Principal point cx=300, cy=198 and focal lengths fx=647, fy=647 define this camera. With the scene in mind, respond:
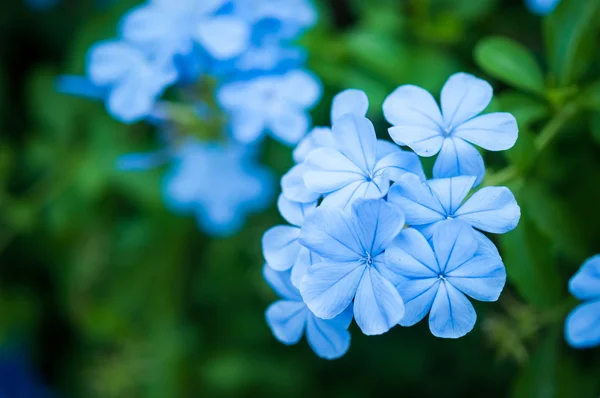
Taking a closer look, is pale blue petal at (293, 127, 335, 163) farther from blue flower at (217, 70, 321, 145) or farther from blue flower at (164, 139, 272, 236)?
blue flower at (164, 139, 272, 236)

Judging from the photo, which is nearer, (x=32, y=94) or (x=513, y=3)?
(x=513, y=3)

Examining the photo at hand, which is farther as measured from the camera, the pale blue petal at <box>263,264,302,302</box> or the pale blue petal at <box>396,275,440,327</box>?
the pale blue petal at <box>263,264,302,302</box>

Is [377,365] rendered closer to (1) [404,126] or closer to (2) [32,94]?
(1) [404,126]

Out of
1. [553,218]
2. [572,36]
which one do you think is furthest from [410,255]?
[572,36]

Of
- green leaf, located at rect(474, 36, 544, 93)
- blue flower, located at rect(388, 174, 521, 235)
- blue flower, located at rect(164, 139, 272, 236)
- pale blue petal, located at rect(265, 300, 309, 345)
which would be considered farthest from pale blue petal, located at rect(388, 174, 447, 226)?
blue flower, located at rect(164, 139, 272, 236)

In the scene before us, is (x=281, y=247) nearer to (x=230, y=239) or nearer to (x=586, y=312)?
(x=586, y=312)

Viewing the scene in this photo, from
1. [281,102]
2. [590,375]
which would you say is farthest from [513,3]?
[590,375]
